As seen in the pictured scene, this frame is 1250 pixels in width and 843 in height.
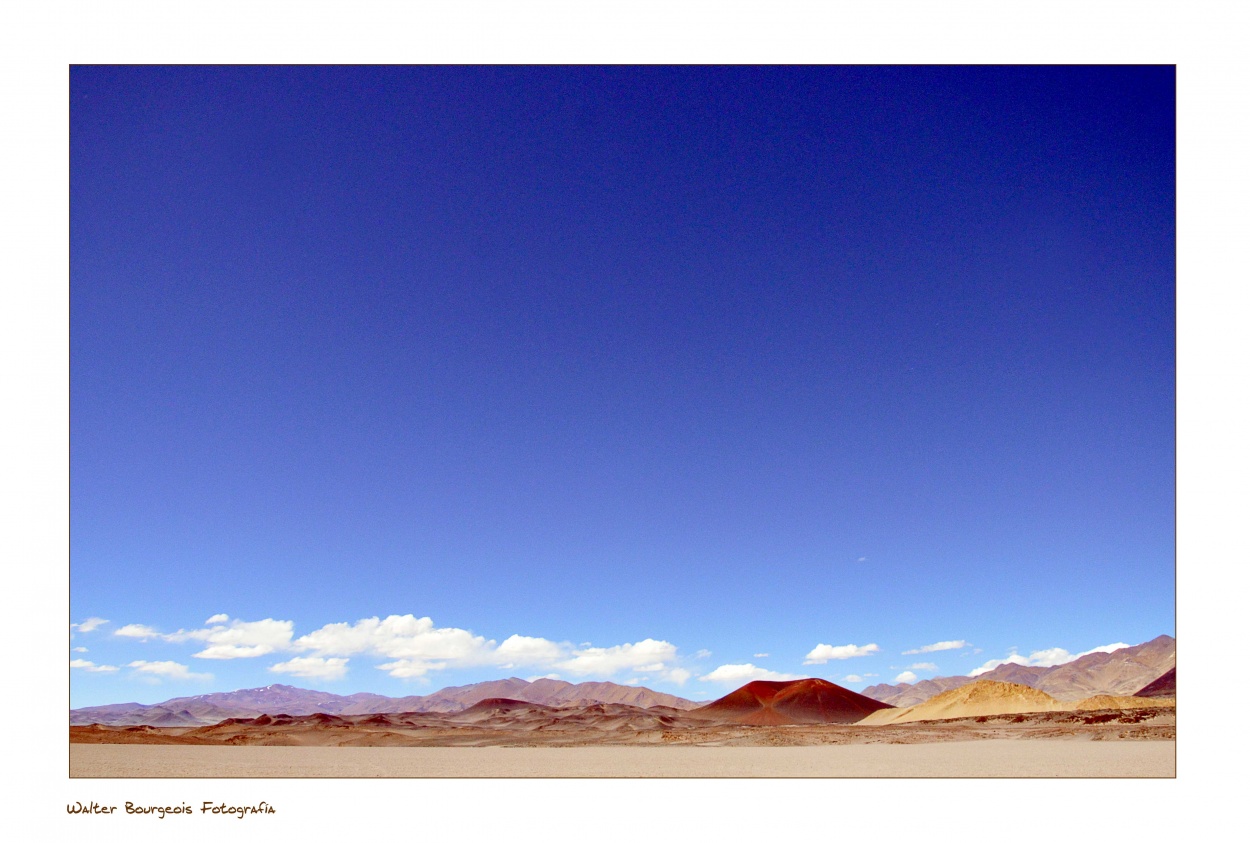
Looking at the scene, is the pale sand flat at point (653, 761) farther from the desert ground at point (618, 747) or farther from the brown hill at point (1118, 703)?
the brown hill at point (1118, 703)

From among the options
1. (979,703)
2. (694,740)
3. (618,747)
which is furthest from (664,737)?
(979,703)

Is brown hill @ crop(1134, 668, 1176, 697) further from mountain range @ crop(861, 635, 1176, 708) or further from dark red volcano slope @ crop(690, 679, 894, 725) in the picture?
dark red volcano slope @ crop(690, 679, 894, 725)

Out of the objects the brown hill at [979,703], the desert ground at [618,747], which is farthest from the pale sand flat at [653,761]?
the brown hill at [979,703]

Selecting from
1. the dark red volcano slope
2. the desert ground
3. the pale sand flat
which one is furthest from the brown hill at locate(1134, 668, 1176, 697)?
the pale sand flat

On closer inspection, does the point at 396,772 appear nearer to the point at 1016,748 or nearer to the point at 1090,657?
the point at 1016,748
